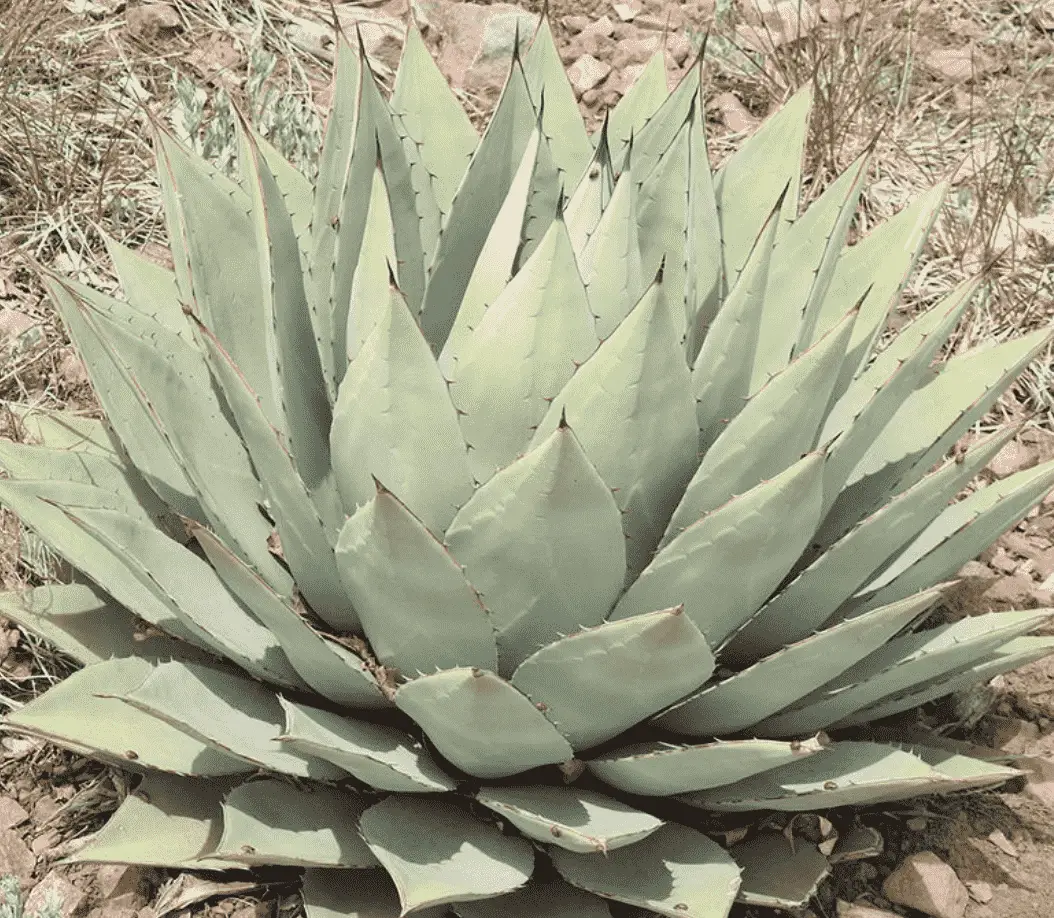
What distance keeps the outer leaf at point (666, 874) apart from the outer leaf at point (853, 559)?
285mm

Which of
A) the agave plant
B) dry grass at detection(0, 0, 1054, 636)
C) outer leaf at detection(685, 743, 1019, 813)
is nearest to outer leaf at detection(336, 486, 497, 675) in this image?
the agave plant

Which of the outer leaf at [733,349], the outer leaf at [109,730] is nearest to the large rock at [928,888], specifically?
the outer leaf at [733,349]

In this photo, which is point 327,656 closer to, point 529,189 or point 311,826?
point 311,826

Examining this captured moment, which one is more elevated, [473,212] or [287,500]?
[473,212]

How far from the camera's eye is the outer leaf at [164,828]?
6.15 feet

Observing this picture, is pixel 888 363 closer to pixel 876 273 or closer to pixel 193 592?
pixel 876 273

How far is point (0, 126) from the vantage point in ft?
10.5

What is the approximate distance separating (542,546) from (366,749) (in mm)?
377

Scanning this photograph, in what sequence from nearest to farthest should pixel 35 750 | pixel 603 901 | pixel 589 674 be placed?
pixel 589 674, pixel 603 901, pixel 35 750

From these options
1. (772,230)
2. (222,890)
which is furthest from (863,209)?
(222,890)

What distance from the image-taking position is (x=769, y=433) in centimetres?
172

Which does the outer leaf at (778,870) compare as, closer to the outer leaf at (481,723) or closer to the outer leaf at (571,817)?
the outer leaf at (571,817)

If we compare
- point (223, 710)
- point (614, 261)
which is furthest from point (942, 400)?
point (223, 710)

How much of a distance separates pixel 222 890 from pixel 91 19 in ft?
8.11
